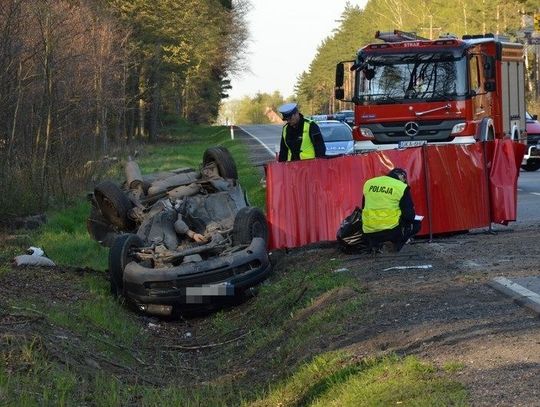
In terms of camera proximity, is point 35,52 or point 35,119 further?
point 35,119

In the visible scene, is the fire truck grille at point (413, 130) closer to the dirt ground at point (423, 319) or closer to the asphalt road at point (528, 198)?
the asphalt road at point (528, 198)

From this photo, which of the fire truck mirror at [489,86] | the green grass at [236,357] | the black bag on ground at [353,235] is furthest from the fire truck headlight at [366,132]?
the black bag on ground at [353,235]

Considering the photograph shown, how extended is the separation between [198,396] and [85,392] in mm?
915

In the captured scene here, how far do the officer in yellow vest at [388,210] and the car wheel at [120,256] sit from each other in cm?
276

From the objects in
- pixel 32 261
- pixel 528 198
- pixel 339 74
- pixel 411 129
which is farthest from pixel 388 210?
pixel 528 198

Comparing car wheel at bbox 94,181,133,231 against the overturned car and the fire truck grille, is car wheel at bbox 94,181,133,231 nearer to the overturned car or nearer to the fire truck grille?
the overturned car

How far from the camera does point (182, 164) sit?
4003 cm

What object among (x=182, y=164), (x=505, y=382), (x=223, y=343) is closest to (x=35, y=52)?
(x=223, y=343)

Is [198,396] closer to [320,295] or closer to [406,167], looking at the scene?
[320,295]

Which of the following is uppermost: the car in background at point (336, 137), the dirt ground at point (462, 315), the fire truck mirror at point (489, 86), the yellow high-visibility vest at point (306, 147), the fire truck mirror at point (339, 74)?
the fire truck mirror at point (339, 74)

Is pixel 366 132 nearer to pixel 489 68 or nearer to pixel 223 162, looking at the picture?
pixel 489 68

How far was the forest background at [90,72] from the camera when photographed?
68.2 ft

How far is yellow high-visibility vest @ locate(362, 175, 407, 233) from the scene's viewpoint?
42.5 ft

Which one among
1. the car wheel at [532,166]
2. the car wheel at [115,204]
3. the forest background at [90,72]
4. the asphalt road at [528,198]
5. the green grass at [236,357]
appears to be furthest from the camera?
the car wheel at [532,166]
